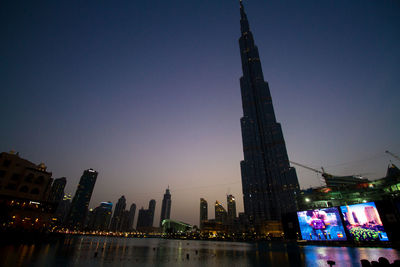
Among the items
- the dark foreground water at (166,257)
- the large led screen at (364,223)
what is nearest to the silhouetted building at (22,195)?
the dark foreground water at (166,257)

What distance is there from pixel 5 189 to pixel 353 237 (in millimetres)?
100595

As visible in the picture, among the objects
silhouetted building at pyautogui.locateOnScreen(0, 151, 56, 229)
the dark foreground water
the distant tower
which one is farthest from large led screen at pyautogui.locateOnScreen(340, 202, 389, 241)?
silhouetted building at pyautogui.locateOnScreen(0, 151, 56, 229)

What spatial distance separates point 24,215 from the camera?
4928 cm

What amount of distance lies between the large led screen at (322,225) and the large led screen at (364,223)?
2.82m

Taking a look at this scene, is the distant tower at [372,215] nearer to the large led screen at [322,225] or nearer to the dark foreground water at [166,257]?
the large led screen at [322,225]

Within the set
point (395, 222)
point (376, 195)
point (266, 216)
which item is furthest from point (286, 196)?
point (395, 222)

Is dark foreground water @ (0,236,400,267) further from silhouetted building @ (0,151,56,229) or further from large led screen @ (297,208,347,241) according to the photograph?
large led screen @ (297,208,347,241)

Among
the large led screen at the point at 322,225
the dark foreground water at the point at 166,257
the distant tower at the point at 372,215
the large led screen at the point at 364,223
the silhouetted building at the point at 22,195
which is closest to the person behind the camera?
the dark foreground water at the point at 166,257

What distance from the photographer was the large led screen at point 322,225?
201ft

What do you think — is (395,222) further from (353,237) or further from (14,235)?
(14,235)

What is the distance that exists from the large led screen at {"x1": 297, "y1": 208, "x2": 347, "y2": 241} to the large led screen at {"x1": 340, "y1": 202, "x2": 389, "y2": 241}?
282 centimetres

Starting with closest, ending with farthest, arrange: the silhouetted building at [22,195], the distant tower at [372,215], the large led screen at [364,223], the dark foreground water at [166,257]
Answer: the dark foreground water at [166,257] → the silhouetted building at [22,195] → the large led screen at [364,223] → the distant tower at [372,215]

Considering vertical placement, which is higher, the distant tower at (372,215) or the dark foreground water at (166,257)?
the distant tower at (372,215)

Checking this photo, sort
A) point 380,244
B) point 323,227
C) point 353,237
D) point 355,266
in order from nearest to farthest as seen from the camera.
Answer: point 355,266 < point 380,244 < point 353,237 < point 323,227
